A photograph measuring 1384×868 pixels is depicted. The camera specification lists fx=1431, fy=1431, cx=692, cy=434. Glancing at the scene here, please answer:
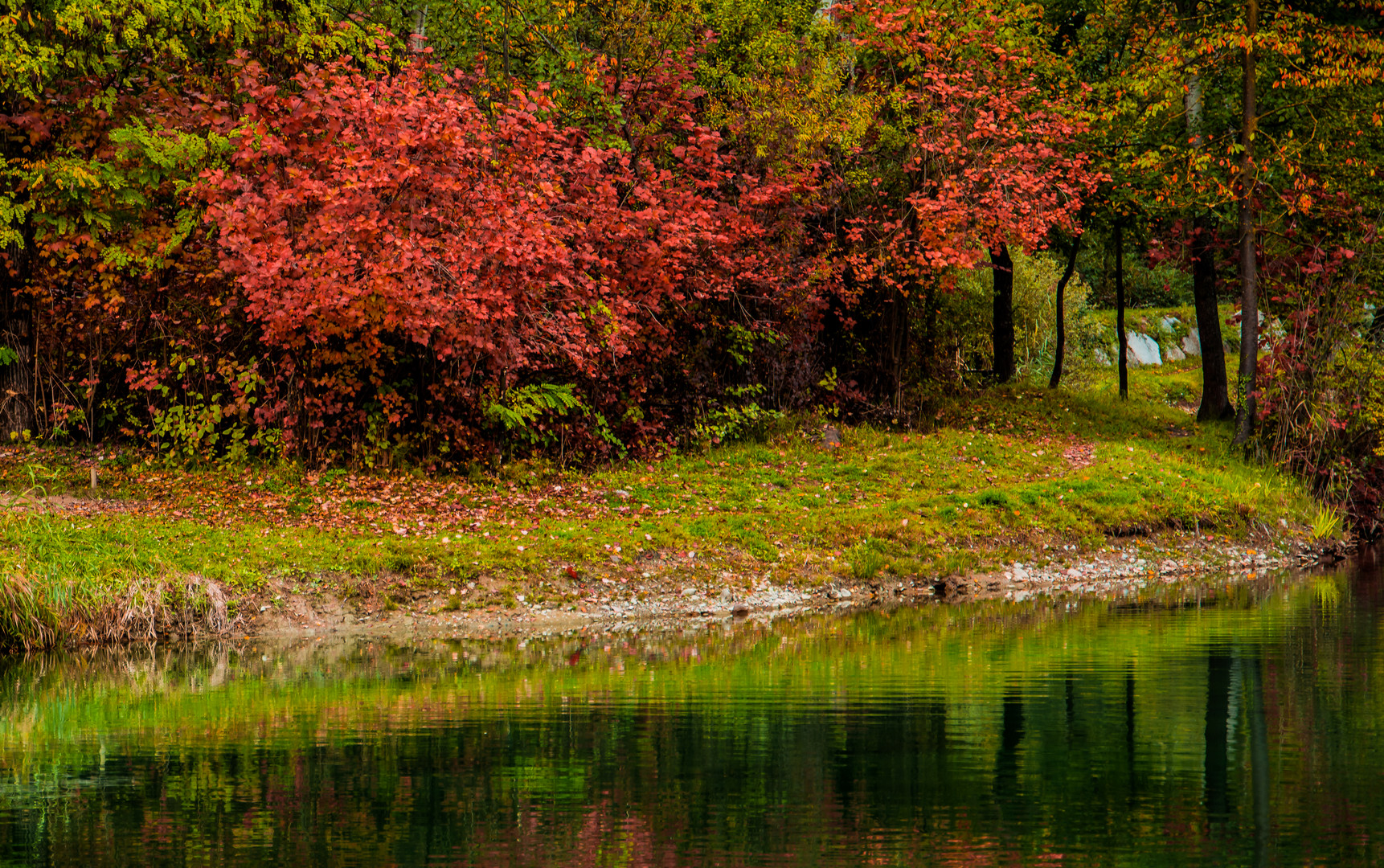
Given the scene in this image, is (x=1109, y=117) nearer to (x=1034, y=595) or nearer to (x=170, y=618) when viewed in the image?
(x=1034, y=595)

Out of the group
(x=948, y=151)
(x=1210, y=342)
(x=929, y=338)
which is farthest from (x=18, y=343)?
(x=1210, y=342)

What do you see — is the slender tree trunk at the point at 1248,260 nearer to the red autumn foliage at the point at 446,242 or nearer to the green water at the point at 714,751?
the red autumn foliage at the point at 446,242

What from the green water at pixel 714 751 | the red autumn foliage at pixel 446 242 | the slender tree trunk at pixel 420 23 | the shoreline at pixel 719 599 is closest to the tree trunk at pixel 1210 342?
the shoreline at pixel 719 599

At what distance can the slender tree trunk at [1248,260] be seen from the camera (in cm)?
2680

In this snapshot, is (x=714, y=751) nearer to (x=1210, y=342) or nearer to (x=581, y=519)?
(x=581, y=519)

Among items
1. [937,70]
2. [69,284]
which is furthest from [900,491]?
[69,284]

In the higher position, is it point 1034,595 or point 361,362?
point 361,362

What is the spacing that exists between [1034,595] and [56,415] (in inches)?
612

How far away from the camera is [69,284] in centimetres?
2328

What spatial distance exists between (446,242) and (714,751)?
12.5 m

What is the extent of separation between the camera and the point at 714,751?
934cm

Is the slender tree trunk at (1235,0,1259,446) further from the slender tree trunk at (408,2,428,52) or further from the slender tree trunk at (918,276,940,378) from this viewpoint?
the slender tree trunk at (408,2,428,52)

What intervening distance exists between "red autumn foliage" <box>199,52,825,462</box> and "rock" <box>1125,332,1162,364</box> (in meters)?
27.9

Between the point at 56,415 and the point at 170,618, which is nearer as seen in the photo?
the point at 170,618
